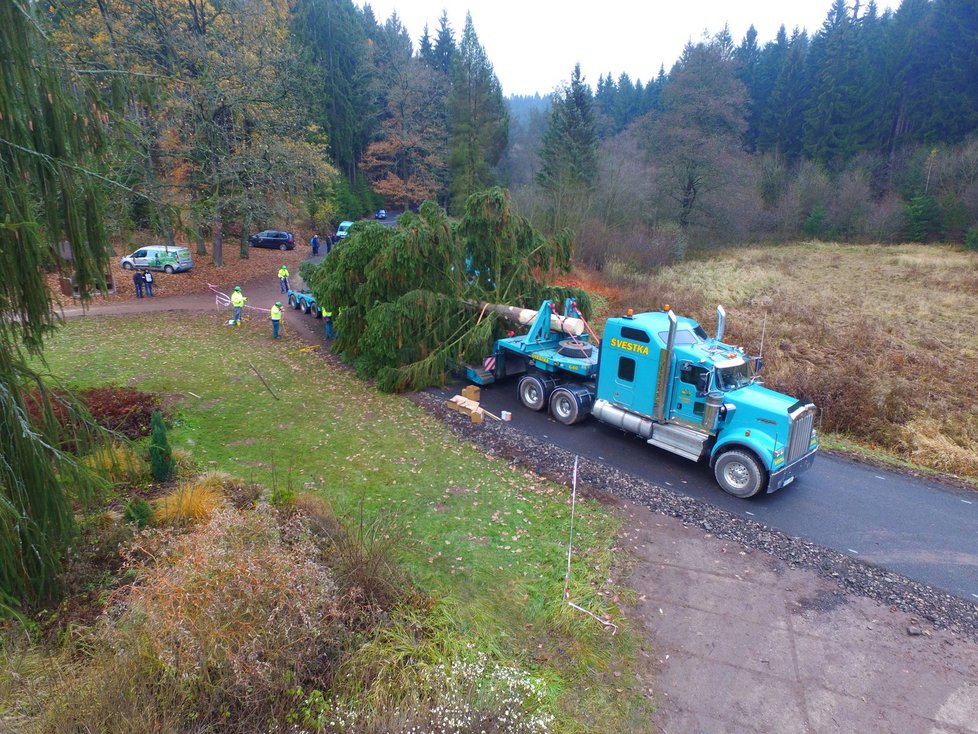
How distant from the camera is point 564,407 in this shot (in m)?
13.0

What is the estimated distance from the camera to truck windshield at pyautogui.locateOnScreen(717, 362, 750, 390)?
405 inches

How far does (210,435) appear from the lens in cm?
1149

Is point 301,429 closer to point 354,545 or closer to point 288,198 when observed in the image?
point 354,545

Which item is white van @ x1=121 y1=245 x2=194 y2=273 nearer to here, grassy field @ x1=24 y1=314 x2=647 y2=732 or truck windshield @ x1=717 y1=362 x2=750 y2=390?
grassy field @ x1=24 y1=314 x2=647 y2=732

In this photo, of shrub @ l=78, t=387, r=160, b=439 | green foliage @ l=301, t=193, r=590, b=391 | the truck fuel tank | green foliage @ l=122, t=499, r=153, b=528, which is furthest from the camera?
green foliage @ l=301, t=193, r=590, b=391

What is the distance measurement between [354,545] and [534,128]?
223 ft

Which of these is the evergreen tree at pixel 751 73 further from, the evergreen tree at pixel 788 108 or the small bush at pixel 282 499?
the small bush at pixel 282 499

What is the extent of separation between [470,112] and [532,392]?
124 feet

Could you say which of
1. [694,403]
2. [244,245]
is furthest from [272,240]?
[694,403]

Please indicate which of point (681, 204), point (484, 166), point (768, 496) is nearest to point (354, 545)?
point (768, 496)

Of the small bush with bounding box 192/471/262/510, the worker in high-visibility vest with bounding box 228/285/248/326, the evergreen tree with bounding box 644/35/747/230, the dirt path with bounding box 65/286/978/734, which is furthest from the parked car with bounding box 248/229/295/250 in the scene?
the dirt path with bounding box 65/286/978/734

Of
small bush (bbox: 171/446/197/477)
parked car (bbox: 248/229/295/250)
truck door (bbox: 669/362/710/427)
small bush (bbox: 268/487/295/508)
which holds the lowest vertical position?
small bush (bbox: 171/446/197/477)

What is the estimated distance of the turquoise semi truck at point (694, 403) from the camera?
9.52 metres

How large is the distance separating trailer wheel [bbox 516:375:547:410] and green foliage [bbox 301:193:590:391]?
1.76 m
